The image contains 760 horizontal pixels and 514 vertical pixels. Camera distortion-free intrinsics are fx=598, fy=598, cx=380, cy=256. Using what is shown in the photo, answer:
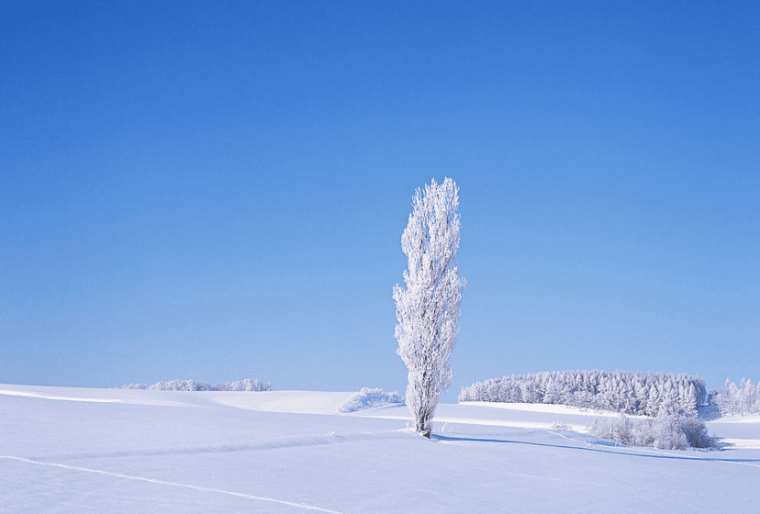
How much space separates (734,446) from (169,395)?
30.7m

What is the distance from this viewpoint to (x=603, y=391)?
1957 inches

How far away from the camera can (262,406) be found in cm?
3591

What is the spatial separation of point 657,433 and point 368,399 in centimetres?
1702

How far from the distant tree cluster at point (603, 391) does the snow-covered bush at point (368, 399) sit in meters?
18.4

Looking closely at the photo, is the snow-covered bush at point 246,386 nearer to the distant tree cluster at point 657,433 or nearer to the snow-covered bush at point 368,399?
the snow-covered bush at point 368,399

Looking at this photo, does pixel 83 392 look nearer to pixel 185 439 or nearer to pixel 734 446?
pixel 185 439

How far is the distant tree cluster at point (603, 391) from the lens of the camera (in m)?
47.4

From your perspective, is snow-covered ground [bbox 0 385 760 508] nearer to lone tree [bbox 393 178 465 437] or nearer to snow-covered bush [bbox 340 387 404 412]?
lone tree [bbox 393 178 465 437]

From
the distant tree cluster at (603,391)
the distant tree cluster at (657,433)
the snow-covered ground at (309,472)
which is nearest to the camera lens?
the snow-covered ground at (309,472)

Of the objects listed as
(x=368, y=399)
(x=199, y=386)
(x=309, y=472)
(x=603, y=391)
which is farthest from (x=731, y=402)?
(x=309, y=472)

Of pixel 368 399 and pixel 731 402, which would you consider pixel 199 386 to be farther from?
pixel 731 402

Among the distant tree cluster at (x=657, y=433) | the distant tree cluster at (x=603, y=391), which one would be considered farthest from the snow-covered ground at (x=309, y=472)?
the distant tree cluster at (x=603, y=391)

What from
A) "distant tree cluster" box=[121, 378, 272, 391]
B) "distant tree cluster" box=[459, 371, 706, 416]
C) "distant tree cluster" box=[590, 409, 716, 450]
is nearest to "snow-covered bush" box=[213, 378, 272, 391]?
"distant tree cluster" box=[121, 378, 272, 391]

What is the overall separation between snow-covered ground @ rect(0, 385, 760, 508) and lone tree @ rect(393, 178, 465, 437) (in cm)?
154
